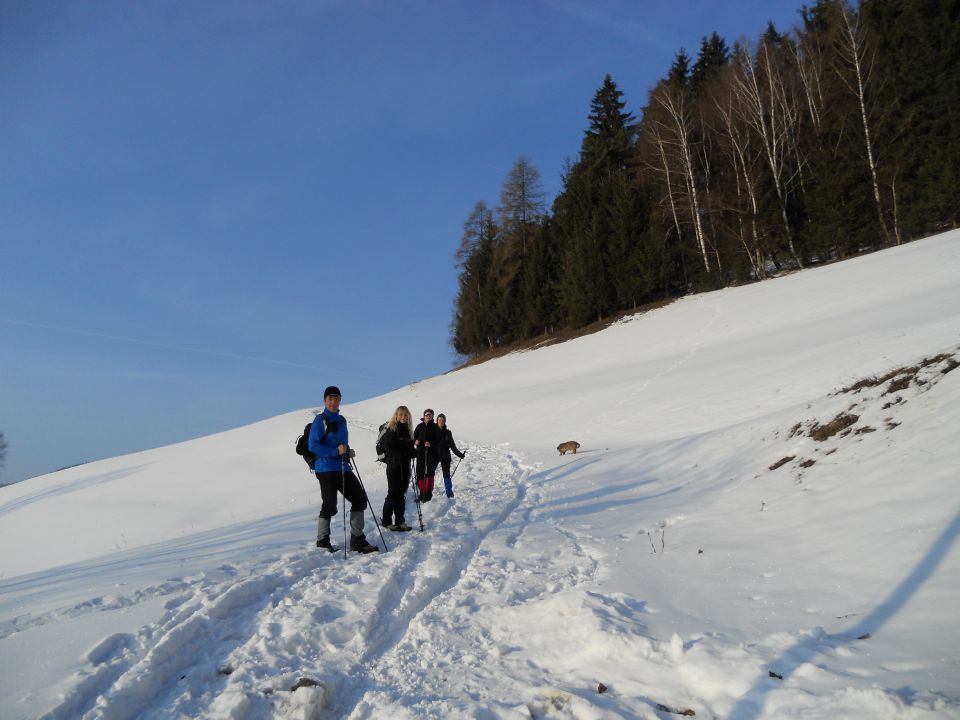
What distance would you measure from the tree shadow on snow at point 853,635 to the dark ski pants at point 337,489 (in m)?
4.40

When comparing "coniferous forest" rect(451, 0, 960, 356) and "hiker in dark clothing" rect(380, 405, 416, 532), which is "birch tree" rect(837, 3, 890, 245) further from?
"hiker in dark clothing" rect(380, 405, 416, 532)

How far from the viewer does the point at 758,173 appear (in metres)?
32.8

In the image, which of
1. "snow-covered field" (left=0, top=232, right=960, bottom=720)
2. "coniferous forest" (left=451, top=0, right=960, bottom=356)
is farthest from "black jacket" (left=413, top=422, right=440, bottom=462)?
"coniferous forest" (left=451, top=0, right=960, bottom=356)

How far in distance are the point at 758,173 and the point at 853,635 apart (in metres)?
36.5

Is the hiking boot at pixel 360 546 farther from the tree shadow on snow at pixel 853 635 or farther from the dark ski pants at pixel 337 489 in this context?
the tree shadow on snow at pixel 853 635

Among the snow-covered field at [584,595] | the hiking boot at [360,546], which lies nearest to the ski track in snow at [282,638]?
the snow-covered field at [584,595]

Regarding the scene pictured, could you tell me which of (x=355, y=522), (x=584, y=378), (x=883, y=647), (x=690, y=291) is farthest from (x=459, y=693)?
(x=690, y=291)

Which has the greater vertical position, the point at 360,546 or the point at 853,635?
the point at 360,546

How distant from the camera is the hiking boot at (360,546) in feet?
19.5

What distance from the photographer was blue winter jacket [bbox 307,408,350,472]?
19.6ft

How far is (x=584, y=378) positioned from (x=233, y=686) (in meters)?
22.3

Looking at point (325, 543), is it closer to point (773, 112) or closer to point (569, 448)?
point (569, 448)

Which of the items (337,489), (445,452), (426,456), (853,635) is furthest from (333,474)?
(853,635)

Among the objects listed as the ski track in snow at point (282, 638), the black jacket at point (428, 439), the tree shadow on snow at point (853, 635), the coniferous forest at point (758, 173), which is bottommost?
the tree shadow on snow at point (853, 635)
